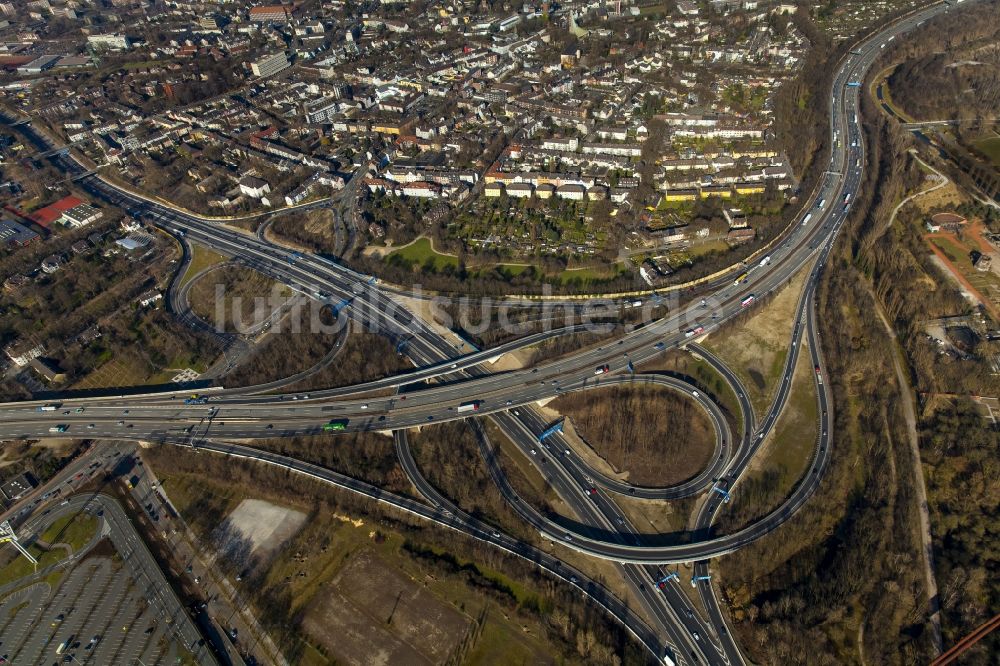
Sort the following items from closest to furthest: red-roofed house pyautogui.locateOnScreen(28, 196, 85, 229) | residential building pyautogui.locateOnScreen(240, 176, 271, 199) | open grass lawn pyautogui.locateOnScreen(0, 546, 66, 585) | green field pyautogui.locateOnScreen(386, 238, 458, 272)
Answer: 1. open grass lawn pyautogui.locateOnScreen(0, 546, 66, 585)
2. green field pyautogui.locateOnScreen(386, 238, 458, 272)
3. red-roofed house pyautogui.locateOnScreen(28, 196, 85, 229)
4. residential building pyautogui.locateOnScreen(240, 176, 271, 199)

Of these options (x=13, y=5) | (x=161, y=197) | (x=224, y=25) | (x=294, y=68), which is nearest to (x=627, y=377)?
(x=161, y=197)

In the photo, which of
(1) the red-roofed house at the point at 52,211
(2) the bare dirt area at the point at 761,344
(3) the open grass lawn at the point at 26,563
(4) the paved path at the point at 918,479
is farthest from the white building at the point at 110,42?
(4) the paved path at the point at 918,479

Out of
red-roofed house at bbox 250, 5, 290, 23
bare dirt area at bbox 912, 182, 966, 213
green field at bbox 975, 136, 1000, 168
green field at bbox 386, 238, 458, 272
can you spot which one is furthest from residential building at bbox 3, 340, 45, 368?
green field at bbox 975, 136, 1000, 168

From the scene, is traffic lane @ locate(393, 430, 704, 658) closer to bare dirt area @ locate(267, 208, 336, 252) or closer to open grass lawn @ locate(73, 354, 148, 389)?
open grass lawn @ locate(73, 354, 148, 389)

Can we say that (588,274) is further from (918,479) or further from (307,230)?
(307,230)

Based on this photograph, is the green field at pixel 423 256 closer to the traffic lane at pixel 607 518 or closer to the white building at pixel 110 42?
the traffic lane at pixel 607 518

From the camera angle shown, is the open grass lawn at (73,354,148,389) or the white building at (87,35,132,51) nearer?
the open grass lawn at (73,354,148,389)

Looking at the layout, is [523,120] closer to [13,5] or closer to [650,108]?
[650,108]
